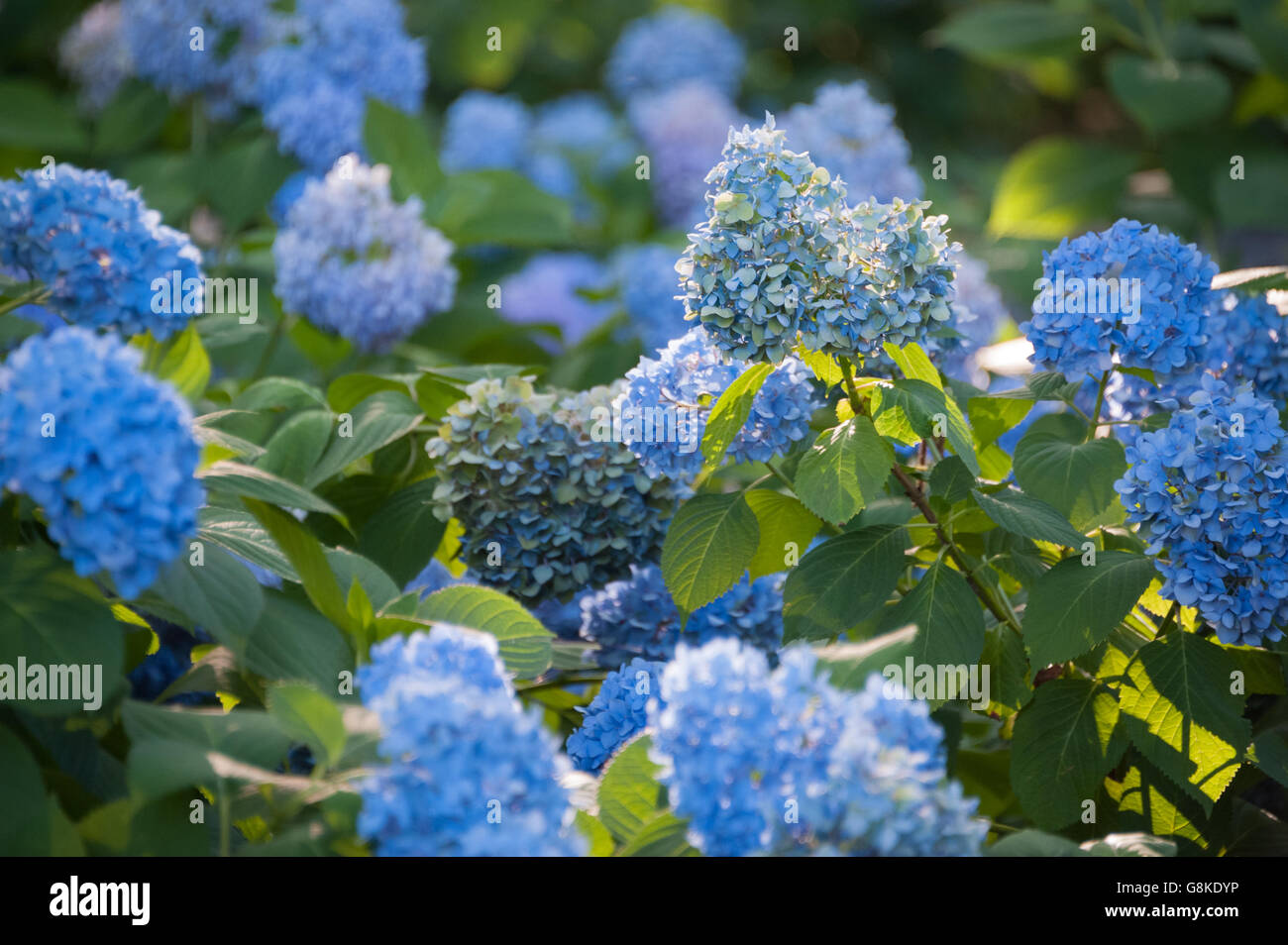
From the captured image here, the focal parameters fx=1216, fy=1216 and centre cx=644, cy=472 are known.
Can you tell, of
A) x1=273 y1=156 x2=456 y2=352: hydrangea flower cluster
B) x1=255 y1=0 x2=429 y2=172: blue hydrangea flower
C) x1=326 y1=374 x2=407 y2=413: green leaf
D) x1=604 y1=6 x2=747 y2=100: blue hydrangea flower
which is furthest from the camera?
x1=604 y1=6 x2=747 y2=100: blue hydrangea flower

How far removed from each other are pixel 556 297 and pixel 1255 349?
57.3 inches

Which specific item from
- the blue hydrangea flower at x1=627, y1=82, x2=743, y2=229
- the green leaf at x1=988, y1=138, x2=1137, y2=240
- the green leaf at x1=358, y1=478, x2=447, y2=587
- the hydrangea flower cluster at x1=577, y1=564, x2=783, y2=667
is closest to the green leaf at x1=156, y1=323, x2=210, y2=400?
the green leaf at x1=358, y1=478, x2=447, y2=587

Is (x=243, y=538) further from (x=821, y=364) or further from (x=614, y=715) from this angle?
(x=821, y=364)

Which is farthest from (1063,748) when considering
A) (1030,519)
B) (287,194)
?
(287,194)

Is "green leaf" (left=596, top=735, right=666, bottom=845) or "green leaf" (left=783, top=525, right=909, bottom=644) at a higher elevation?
"green leaf" (left=783, top=525, right=909, bottom=644)

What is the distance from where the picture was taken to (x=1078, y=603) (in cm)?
91

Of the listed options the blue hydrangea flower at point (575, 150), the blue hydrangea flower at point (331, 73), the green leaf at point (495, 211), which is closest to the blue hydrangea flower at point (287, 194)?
the blue hydrangea flower at point (331, 73)

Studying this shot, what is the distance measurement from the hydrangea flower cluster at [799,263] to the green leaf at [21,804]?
535 millimetres

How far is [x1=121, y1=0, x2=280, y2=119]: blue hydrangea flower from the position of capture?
1.88 metres

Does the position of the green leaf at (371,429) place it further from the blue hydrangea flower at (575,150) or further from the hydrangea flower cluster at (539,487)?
the blue hydrangea flower at (575,150)

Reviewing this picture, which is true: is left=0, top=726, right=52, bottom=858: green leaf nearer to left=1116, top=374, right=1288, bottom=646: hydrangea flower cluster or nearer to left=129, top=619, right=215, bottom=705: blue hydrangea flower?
left=129, top=619, right=215, bottom=705: blue hydrangea flower

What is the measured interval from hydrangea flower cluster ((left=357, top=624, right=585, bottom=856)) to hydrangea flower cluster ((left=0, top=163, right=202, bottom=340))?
0.47 metres

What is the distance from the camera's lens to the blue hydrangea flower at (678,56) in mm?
2812
